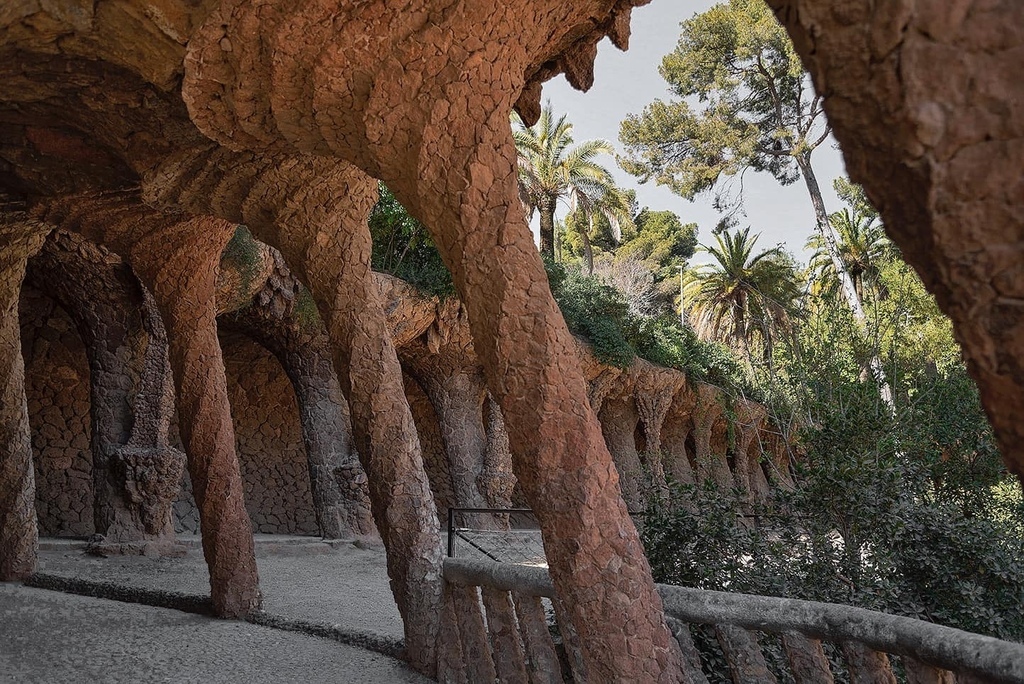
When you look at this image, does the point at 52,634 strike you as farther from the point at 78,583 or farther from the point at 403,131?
the point at 403,131

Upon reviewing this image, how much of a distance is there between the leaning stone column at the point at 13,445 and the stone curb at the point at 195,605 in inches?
9.2

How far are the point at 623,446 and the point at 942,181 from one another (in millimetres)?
17244

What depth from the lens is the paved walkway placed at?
16.2ft

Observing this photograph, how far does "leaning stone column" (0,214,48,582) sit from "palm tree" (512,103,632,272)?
1587cm

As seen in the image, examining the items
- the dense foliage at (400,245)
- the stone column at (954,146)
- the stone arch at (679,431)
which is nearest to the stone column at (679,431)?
the stone arch at (679,431)

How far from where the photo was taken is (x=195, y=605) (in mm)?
6672

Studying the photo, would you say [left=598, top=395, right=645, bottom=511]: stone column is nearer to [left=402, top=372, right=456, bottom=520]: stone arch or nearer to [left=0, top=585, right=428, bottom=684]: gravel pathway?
[left=402, top=372, right=456, bottom=520]: stone arch

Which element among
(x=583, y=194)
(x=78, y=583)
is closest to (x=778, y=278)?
(x=583, y=194)

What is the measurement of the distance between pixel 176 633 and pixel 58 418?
7.26 meters

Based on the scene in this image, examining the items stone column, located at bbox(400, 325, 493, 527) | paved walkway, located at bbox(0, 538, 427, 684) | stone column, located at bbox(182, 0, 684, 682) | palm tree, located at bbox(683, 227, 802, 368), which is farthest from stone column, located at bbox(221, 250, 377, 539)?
palm tree, located at bbox(683, 227, 802, 368)

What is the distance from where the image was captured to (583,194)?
79.3 feet

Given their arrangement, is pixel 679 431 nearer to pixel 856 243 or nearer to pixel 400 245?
pixel 856 243

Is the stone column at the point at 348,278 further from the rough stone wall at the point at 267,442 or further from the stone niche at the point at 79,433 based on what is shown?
the rough stone wall at the point at 267,442

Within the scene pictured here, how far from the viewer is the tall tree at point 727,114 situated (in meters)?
19.3
